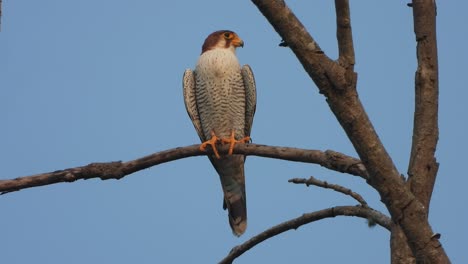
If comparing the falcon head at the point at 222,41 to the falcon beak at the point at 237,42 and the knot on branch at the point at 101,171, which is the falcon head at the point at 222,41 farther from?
the knot on branch at the point at 101,171

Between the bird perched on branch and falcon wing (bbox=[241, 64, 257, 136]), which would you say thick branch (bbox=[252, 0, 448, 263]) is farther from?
falcon wing (bbox=[241, 64, 257, 136])

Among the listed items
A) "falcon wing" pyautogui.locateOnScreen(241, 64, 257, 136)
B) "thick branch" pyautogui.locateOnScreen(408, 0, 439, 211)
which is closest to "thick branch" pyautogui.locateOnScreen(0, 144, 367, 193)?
"thick branch" pyautogui.locateOnScreen(408, 0, 439, 211)

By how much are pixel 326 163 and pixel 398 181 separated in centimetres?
55

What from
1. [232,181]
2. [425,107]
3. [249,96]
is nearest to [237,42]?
[249,96]

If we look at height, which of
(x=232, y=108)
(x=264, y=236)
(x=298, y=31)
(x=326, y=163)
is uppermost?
(x=232, y=108)

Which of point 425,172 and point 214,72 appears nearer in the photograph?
point 425,172

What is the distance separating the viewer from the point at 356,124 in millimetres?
2377

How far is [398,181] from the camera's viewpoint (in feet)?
7.93

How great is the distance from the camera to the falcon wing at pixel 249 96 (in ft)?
22.8

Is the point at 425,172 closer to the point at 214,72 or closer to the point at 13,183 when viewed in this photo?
the point at 13,183

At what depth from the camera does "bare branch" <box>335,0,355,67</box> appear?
Result: 2.47m

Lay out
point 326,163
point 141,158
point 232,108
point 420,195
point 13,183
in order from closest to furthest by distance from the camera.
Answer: point 420,195
point 326,163
point 13,183
point 141,158
point 232,108

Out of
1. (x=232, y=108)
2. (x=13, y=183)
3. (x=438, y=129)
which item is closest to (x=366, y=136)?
(x=438, y=129)

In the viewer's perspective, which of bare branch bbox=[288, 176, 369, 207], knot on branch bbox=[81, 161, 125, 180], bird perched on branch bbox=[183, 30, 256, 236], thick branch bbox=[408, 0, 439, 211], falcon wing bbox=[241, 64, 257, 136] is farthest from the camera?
falcon wing bbox=[241, 64, 257, 136]
